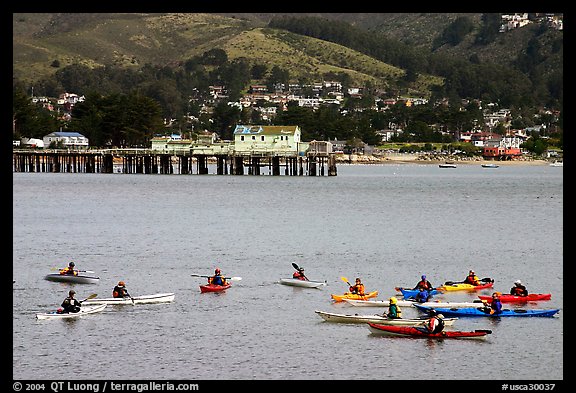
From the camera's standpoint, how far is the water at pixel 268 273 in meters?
31.9

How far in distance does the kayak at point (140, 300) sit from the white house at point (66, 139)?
487ft

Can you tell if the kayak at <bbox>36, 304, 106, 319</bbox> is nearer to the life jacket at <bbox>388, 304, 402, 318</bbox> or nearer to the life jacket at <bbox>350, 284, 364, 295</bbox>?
the life jacket at <bbox>350, 284, 364, 295</bbox>

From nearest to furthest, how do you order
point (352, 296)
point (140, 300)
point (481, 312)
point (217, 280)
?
point (481, 312) → point (140, 300) → point (352, 296) → point (217, 280)

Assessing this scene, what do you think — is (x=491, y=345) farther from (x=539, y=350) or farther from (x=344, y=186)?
(x=344, y=186)

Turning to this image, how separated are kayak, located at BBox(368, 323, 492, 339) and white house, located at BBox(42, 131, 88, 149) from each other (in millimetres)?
157130

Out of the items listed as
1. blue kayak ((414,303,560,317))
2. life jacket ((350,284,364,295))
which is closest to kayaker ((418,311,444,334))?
blue kayak ((414,303,560,317))

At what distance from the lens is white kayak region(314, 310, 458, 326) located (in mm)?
35750

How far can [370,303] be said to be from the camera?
1646 inches

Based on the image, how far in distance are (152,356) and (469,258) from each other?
34198 mm

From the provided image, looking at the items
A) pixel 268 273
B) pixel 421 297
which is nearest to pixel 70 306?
pixel 421 297

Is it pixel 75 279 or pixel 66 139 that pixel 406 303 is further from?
pixel 66 139

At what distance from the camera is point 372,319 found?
121 feet

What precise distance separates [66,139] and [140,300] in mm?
151857
